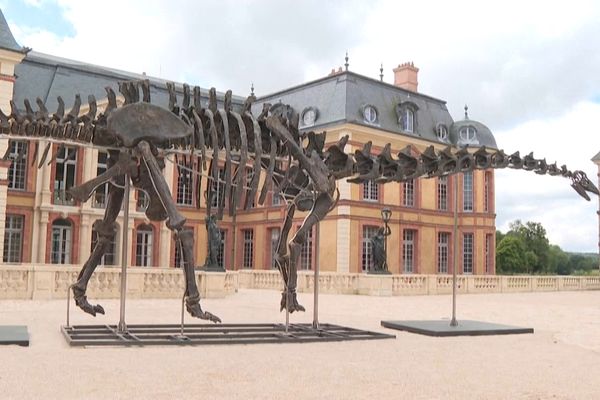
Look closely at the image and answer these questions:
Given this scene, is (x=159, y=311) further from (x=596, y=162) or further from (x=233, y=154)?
(x=596, y=162)

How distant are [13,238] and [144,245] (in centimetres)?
607

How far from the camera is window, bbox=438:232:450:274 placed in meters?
35.2

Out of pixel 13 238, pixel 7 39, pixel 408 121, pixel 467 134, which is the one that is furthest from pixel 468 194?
pixel 7 39

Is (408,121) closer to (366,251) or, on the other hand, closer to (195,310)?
(366,251)

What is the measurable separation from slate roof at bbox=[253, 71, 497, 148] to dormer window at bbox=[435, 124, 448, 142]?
0.17m

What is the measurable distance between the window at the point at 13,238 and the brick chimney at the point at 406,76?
21.0 m

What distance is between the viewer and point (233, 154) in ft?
31.3

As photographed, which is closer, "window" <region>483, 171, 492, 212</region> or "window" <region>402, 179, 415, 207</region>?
"window" <region>402, 179, 415, 207</region>

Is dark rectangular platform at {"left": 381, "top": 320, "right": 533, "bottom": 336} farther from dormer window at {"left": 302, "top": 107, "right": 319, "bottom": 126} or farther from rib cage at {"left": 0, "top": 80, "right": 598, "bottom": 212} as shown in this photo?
dormer window at {"left": 302, "top": 107, "right": 319, "bottom": 126}

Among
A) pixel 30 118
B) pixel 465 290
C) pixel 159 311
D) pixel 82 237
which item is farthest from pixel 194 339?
pixel 82 237

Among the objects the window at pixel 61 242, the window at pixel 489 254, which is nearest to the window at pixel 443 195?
the window at pixel 489 254

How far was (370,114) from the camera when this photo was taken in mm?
32062

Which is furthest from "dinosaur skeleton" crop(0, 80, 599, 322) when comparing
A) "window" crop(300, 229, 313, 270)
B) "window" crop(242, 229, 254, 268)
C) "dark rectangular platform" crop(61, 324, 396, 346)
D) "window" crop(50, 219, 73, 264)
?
"window" crop(242, 229, 254, 268)

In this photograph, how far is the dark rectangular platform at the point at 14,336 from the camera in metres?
7.84
